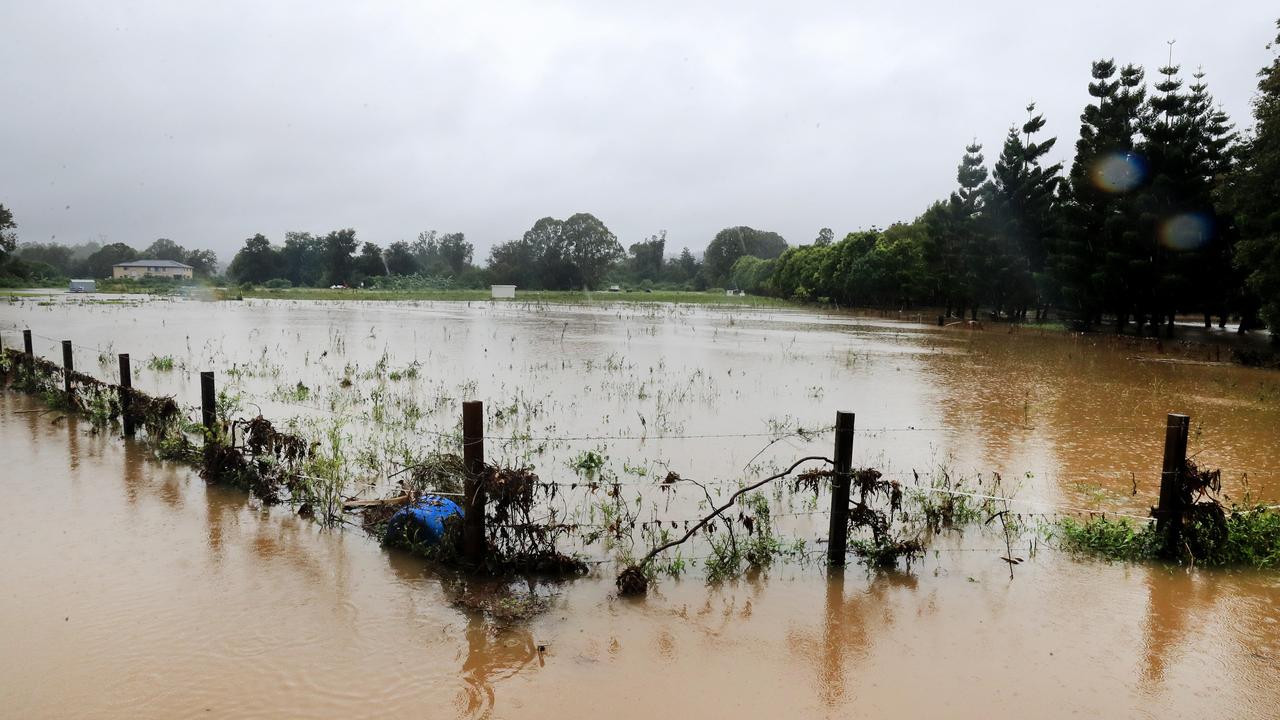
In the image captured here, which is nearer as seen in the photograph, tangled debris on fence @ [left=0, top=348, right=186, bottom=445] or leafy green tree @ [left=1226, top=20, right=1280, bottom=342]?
tangled debris on fence @ [left=0, top=348, right=186, bottom=445]

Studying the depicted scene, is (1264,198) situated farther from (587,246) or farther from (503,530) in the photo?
(587,246)

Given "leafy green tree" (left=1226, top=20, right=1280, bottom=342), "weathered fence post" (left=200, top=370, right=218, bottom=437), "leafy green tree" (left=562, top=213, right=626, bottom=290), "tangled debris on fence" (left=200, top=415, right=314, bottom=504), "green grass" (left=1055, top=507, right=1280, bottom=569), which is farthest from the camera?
"leafy green tree" (left=562, top=213, right=626, bottom=290)

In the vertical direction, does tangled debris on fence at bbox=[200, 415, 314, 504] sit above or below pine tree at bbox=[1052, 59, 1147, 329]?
below

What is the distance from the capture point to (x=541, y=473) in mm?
8414

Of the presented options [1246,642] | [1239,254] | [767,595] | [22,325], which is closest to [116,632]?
[767,595]

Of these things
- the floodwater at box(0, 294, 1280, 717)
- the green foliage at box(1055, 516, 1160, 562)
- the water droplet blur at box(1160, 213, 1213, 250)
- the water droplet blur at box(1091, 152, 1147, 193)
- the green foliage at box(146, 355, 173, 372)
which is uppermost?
the water droplet blur at box(1091, 152, 1147, 193)

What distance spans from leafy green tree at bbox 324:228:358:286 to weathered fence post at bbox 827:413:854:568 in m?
92.6

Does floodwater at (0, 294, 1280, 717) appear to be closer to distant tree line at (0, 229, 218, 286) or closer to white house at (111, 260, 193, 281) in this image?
distant tree line at (0, 229, 218, 286)

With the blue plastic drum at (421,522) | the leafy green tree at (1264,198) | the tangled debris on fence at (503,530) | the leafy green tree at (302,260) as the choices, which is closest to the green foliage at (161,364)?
the tangled debris on fence at (503,530)

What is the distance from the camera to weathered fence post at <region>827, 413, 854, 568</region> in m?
5.70

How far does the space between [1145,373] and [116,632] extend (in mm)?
22641

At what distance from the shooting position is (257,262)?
310 ft

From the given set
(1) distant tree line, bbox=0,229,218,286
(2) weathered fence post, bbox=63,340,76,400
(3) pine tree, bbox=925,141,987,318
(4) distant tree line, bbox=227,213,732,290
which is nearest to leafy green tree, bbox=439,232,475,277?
(4) distant tree line, bbox=227,213,732,290

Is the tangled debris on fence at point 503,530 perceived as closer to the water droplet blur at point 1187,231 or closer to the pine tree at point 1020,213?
the water droplet blur at point 1187,231
